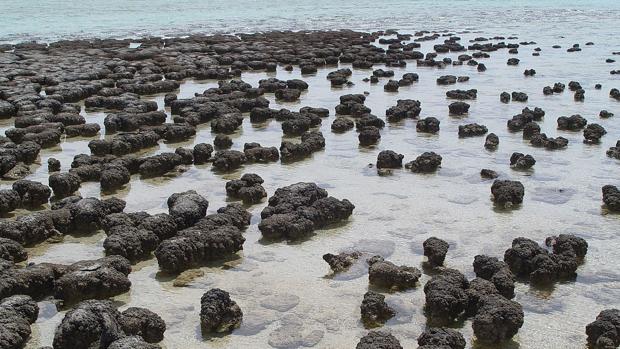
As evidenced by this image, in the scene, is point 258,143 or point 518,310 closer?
point 518,310

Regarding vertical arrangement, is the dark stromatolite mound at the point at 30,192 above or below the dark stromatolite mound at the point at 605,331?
below

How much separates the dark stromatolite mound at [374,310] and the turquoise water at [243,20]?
3412cm

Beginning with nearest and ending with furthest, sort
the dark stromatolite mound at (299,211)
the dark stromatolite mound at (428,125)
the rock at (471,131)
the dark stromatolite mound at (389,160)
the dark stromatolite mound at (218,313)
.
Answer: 1. the dark stromatolite mound at (218,313)
2. the dark stromatolite mound at (299,211)
3. the dark stromatolite mound at (389,160)
4. the rock at (471,131)
5. the dark stromatolite mound at (428,125)

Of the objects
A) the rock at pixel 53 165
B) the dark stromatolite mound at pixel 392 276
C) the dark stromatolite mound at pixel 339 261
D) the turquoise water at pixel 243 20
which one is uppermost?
the dark stromatolite mound at pixel 392 276

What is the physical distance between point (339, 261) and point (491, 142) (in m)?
6.11

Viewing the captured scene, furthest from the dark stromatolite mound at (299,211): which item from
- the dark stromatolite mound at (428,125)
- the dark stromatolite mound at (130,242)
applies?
the dark stromatolite mound at (428,125)

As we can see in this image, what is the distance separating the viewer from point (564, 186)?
1070 cm

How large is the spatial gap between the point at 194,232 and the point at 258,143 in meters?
5.19

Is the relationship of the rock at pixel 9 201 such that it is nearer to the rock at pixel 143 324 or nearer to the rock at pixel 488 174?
the rock at pixel 143 324

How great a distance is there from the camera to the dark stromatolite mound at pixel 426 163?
1149cm

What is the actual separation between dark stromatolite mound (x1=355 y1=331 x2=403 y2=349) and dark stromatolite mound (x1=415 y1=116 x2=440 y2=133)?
8689 mm

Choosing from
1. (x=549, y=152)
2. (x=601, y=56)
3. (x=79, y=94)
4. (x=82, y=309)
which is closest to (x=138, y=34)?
(x=79, y=94)

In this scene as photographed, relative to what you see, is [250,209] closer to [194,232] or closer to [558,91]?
[194,232]

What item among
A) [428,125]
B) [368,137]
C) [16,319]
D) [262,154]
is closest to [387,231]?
[262,154]
